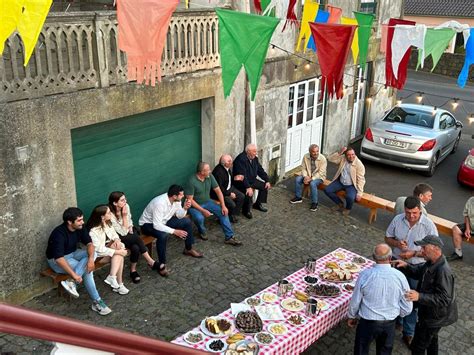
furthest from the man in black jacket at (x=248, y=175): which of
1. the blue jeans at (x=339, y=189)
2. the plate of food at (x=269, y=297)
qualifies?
the plate of food at (x=269, y=297)

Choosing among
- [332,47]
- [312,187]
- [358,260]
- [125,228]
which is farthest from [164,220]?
[312,187]

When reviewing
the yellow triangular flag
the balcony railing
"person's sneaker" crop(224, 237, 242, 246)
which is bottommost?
"person's sneaker" crop(224, 237, 242, 246)

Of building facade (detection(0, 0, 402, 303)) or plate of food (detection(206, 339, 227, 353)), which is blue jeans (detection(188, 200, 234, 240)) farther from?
plate of food (detection(206, 339, 227, 353))

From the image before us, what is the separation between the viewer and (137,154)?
8625mm

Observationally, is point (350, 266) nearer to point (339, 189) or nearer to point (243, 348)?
point (243, 348)

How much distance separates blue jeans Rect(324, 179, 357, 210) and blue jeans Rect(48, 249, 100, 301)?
5592 millimetres

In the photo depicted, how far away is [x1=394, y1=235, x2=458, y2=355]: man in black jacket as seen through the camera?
533cm

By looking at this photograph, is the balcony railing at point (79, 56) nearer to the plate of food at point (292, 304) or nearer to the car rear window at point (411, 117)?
the plate of food at point (292, 304)

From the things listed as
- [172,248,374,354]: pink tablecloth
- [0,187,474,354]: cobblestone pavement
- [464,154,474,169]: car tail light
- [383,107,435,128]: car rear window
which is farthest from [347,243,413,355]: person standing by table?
[383,107,435,128]: car rear window

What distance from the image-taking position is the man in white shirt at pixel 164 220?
7.77 meters

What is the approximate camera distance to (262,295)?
6.05m

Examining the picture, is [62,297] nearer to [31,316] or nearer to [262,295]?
[262,295]

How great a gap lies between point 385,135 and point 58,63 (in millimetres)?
9161

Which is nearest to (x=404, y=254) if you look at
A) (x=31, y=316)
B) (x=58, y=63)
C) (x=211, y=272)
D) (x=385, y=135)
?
(x=211, y=272)
